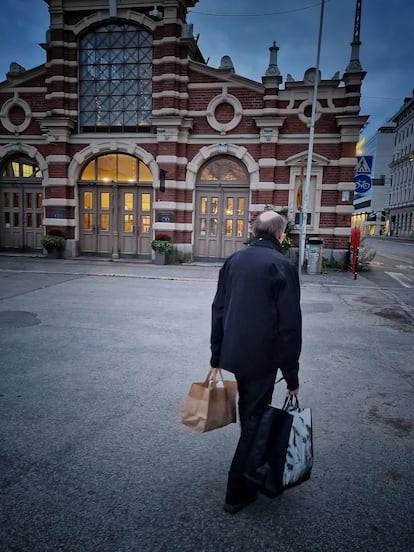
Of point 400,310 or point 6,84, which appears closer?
point 400,310

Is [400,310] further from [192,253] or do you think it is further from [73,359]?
[192,253]

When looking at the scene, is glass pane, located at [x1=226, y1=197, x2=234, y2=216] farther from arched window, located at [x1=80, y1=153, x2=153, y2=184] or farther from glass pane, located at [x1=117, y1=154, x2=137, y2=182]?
glass pane, located at [x1=117, y1=154, x2=137, y2=182]

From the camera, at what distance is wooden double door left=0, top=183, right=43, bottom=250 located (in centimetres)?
1723

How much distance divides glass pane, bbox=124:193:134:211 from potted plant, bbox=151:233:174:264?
199 cm

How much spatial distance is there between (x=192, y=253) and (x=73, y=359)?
37.9 feet

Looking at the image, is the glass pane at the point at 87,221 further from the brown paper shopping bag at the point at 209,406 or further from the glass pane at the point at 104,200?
the brown paper shopping bag at the point at 209,406

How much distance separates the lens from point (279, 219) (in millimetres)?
2535

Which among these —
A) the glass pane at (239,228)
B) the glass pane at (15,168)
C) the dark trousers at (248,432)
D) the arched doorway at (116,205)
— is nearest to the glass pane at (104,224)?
the arched doorway at (116,205)

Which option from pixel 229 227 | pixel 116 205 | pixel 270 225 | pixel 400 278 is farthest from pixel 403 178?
pixel 270 225

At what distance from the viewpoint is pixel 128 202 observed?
16.5 m

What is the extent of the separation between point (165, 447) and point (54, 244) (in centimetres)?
1461

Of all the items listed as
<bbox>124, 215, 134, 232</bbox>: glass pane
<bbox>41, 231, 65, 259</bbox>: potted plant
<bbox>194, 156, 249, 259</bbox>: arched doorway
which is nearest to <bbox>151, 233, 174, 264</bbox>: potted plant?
<bbox>194, 156, 249, 259</bbox>: arched doorway

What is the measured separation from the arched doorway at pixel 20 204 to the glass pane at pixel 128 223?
4.09 m

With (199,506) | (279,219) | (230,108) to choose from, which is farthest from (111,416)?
(230,108)
